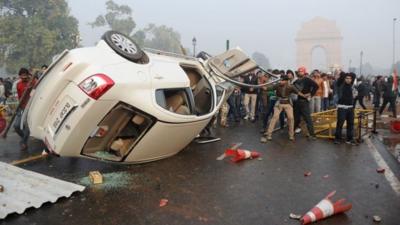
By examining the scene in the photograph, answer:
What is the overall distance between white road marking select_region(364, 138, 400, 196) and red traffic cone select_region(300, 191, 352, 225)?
1.27 meters

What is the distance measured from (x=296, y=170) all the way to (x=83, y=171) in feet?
12.1

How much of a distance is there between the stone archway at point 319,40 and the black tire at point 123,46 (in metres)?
112

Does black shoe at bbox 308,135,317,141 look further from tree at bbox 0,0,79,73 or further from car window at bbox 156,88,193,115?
tree at bbox 0,0,79,73

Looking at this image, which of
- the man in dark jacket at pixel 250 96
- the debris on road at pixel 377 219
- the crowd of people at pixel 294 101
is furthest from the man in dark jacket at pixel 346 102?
the debris on road at pixel 377 219

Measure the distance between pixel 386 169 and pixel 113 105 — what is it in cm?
484

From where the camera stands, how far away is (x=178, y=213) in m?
4.16

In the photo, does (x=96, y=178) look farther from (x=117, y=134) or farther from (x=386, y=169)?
(x=386, y=169)

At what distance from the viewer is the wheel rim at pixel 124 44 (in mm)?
5618

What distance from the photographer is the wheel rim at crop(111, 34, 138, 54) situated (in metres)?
5.62

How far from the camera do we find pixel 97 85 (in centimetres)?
477

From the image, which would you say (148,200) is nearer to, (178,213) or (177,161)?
(178,213)

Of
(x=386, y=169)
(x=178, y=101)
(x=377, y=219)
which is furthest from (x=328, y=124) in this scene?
(x=377, y=219)

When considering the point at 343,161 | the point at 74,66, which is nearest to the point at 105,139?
the point at 74,66

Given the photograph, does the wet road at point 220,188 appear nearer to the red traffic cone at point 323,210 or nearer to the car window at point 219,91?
the red traffic cone at point 323,210
